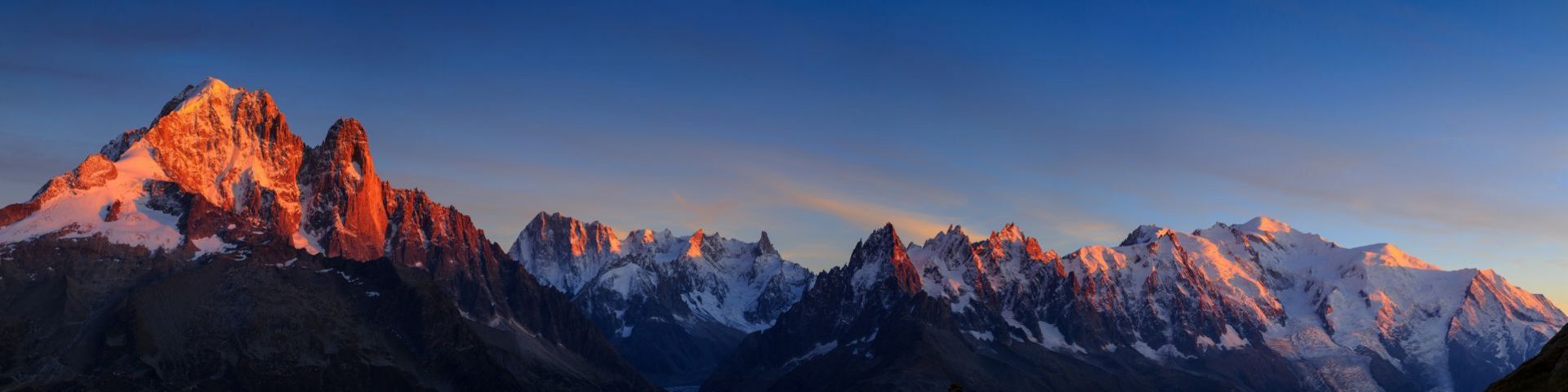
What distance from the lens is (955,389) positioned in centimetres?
7819

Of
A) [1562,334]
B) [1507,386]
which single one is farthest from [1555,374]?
[1562,334]

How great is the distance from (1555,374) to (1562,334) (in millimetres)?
11768

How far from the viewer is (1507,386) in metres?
68.2

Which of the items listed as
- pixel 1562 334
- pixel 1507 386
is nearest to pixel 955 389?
pixel 1507 386

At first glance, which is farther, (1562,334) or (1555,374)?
(1562,334)

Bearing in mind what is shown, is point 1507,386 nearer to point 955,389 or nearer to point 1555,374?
point 1555,374

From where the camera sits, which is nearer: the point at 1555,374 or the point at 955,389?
the point at 1555,374

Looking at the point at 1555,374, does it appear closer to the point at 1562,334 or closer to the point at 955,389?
the point at 1562,334

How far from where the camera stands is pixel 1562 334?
74.3 m

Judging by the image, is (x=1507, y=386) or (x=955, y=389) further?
(x=955, y=389)

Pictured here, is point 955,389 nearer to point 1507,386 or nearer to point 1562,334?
point 1507,386

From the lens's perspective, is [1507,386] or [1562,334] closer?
[1507,386]

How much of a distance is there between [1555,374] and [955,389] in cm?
3217
